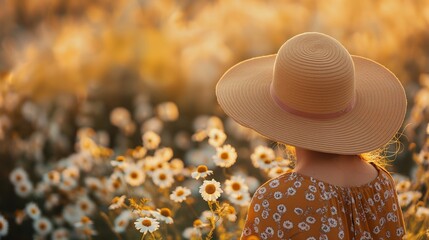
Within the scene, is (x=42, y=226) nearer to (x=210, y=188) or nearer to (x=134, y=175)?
(x=134, y=175)

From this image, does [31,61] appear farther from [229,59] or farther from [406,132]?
[406,132]

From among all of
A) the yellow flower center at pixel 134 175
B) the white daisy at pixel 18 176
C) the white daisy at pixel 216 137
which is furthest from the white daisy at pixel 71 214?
the white daisy at pixel 216 137

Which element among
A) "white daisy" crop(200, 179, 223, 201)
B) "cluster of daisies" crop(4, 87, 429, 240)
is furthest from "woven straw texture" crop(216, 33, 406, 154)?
"cluster of daisies" crop(4, 87, 429, 240)

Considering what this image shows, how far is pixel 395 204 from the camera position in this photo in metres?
2.24

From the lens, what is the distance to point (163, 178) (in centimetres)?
314

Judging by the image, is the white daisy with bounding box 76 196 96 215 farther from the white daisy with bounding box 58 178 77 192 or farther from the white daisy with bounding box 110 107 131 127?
the white daisy with bounding box 110 107 131 127

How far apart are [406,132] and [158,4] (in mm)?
1563

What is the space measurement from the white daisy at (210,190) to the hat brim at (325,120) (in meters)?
0.29

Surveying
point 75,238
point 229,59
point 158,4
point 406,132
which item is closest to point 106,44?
point 158,4

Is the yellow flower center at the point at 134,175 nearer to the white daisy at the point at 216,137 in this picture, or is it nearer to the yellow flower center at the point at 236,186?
the white daisy at the point at 216,137

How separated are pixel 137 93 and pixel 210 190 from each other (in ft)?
7.69

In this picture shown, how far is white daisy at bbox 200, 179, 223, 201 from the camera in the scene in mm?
2467

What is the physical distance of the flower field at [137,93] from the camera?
3826mm

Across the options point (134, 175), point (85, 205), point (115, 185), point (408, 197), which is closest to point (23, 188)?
point (85, 205)
